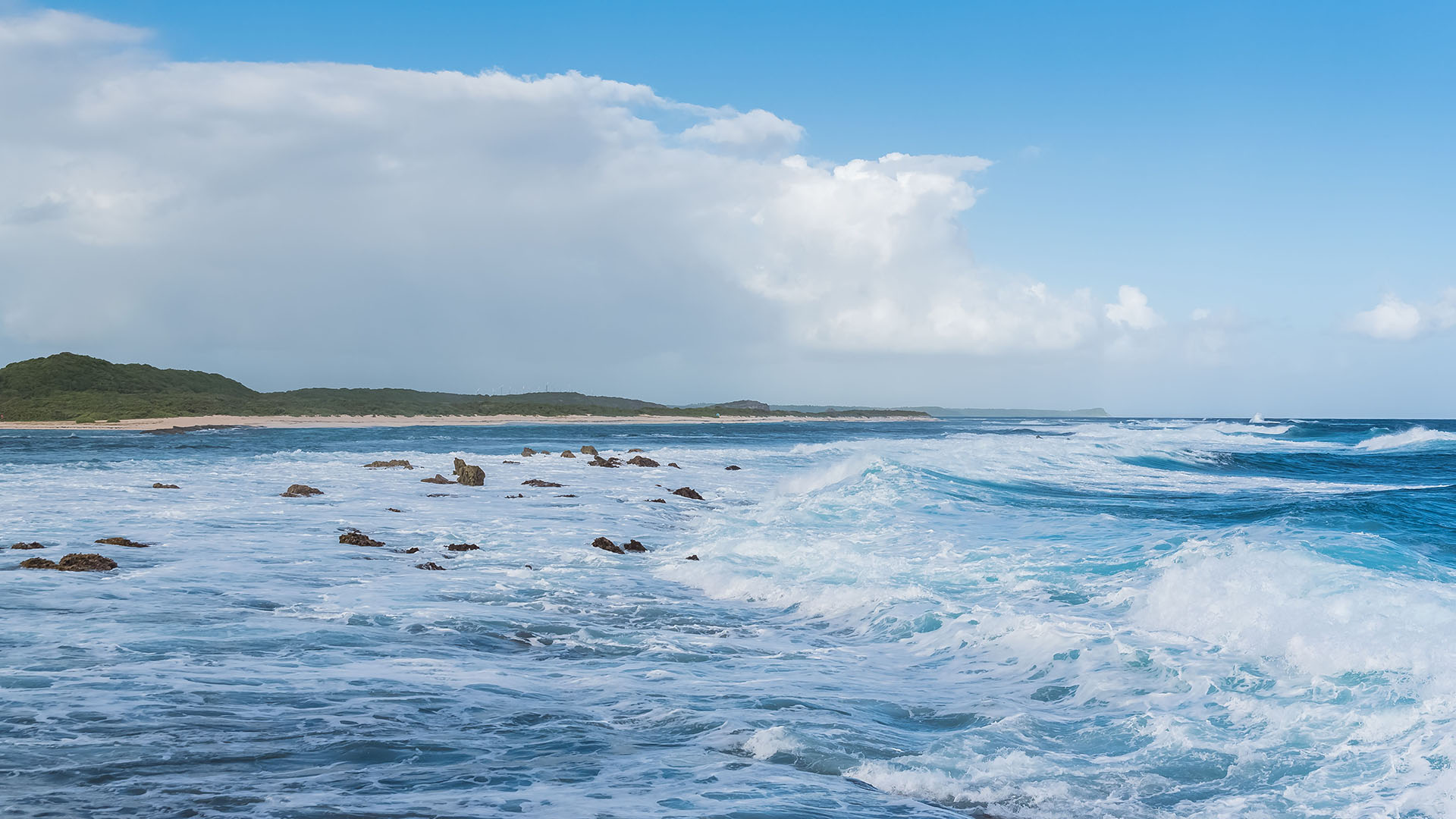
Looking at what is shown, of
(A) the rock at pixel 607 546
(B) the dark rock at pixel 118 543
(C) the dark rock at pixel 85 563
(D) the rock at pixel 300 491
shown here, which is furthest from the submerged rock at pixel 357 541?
(D) the rock at pixel 300 491

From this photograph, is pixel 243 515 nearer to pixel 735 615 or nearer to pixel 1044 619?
pixel 735 615

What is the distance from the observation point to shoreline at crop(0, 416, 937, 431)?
2896 inches

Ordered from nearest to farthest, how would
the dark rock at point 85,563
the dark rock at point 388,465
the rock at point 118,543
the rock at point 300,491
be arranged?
the dark rock at point 85,563
the rock at point 118,543
the rock at point 300,491
the dark rock at point 388,465

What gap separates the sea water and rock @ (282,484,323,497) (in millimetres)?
2775

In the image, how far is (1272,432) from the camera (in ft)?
267

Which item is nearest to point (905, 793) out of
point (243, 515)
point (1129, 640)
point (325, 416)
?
point (1129, 640)

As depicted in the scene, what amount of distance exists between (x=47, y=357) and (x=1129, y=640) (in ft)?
436

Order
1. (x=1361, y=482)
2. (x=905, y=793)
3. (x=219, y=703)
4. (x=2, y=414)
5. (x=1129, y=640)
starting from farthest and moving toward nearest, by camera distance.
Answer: (x=2, y=414) → (x=1361, y=482) → (x=1129, y=640) → (x=219, y=703) → (x=905, y=793)

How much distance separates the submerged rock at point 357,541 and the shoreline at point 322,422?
6396 cm

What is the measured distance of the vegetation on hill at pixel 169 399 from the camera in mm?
86750

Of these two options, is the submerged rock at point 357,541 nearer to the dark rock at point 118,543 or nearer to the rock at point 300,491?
the dark rock at point 118,543

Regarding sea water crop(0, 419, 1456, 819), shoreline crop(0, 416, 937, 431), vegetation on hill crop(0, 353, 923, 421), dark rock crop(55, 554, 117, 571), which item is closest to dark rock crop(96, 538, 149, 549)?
sea water crop(0, 419, 1456, 819)

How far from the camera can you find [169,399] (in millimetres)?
99875

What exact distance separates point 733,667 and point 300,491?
17951 mm
